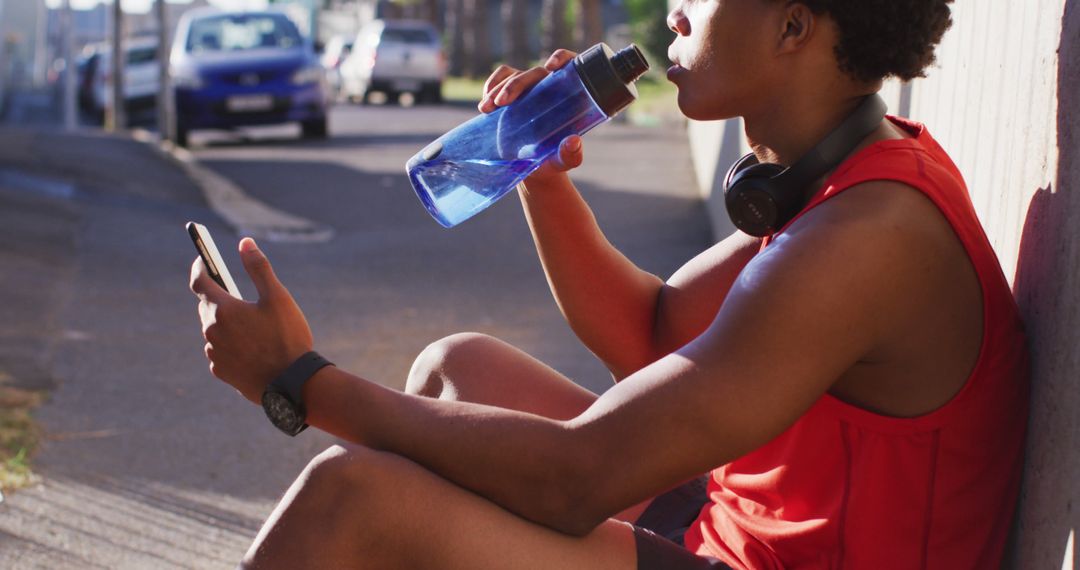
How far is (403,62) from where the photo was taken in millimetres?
30766

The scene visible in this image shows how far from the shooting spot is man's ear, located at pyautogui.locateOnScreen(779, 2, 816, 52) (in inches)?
80.8

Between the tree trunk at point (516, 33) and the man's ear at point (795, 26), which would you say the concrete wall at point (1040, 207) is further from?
the tree trunk at point (516, 33)

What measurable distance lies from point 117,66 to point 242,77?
A: 6081 millimetres

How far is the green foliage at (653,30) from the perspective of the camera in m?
28.7

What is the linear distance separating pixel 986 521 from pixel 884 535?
0.19 m

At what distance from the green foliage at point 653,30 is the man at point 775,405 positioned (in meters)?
24.9

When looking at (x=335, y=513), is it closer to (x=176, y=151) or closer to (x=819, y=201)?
(x=819, y=201)

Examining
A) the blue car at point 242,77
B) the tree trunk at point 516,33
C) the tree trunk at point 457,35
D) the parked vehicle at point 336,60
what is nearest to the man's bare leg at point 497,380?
the blue car at point 242,77

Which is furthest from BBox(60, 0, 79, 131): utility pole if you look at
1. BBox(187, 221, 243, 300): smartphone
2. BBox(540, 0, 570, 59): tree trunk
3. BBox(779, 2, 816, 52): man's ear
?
BBox(779, 2, 816, 52): man's ear

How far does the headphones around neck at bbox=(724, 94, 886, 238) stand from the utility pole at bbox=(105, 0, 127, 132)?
21662 millimetres

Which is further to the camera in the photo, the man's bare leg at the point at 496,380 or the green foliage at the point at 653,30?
the green foliage at the point at 653,30

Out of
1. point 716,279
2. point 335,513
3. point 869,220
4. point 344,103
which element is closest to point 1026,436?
point 869,220

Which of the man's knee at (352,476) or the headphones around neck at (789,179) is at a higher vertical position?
the headphones around neck at (789,179)

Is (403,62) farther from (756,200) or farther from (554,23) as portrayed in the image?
(756,200)
